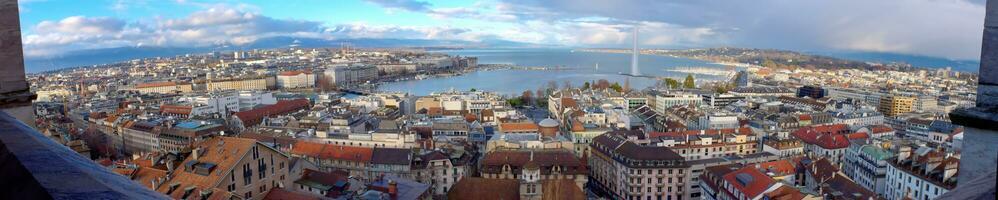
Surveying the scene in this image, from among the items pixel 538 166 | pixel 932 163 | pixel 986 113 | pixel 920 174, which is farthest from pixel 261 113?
pixel 986 113

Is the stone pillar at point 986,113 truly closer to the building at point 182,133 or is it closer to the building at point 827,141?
the building at point 827,141

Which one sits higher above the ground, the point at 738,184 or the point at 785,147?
the point at 738,184

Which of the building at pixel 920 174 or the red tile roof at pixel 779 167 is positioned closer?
the building at pixel 920 174

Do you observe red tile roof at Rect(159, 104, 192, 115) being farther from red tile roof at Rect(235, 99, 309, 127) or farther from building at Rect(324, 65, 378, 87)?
building at Rect(324, 65, 378, 87)

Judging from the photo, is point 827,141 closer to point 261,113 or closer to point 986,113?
point 986,113

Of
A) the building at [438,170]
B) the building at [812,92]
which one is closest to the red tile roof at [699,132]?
the building at [438,170]

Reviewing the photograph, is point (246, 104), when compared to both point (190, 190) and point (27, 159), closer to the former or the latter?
point (190, 190)

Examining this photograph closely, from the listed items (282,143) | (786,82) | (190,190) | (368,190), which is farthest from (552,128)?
(786,82)
